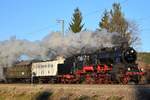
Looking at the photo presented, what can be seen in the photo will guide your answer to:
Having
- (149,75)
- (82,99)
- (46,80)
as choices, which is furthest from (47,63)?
(82,99)

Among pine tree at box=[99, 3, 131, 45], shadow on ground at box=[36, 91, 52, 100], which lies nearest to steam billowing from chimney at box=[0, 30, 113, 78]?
shadow on ground at box=[36, 91, 52, 100]

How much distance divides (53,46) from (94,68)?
12663mm

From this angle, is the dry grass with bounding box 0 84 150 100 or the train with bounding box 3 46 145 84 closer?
the dry grass with bounding box 0 84 150 100

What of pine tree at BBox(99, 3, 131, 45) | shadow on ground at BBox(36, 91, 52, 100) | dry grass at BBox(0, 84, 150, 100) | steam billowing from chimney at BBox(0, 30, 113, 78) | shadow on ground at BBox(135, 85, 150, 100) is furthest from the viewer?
pine tree at BBox(99, 3, 131, 45)

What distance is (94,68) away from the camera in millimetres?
45844

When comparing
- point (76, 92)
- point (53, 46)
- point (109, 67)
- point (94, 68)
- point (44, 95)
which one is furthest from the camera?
point (53, 46)

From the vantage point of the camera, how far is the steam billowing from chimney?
53562 millimetres

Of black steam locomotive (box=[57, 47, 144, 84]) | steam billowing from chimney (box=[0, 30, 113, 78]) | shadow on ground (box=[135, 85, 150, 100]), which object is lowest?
shadow on ground (box=[135, 85, 150, 100])

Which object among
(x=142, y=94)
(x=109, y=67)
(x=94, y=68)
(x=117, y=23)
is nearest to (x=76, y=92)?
(x=142, y=94)

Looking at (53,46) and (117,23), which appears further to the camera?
(117,23)

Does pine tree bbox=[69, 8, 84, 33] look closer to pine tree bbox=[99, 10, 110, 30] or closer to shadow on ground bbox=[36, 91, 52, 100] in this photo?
pine tree bbox=[99, 10, 110, 30]

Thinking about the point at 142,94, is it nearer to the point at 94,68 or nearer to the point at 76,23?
the point at 94,68

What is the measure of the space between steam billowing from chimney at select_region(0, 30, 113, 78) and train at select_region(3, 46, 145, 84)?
1.91 m

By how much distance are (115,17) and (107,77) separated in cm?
3814
